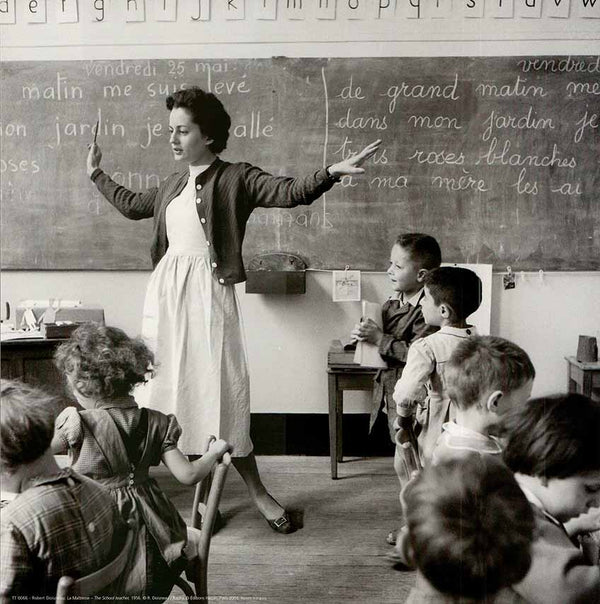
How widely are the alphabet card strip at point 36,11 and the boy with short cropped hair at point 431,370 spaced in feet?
3.74

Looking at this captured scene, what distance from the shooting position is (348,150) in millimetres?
1956

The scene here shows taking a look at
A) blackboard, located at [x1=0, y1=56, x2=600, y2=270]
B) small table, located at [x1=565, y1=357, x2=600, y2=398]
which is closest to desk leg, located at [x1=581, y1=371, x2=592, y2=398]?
small table, located at [x1=565, y1=357, x2=600, y2=398]

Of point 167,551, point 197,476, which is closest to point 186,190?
point 197,476

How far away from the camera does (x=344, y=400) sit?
191 centimetres

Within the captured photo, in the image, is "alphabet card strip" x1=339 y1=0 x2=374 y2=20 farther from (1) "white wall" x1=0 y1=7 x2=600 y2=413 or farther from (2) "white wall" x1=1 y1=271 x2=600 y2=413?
(2) "white wall" x1=1 y1=271 x2=600 y2=413

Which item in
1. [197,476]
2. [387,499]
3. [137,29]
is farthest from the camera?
[387,499]

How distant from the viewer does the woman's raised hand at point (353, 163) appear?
158 cm

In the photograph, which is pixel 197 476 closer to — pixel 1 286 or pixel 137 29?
pixel 1 286

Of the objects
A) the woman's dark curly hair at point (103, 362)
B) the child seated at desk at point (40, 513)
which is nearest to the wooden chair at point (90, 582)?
the child seated at desk at point (40, 513)

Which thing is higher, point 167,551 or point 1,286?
point 1,286

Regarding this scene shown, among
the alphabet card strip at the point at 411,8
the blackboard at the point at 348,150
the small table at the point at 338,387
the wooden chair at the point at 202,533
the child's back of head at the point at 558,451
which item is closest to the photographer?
the child's back of head at the point at 558,451

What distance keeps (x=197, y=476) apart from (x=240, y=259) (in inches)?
23.2

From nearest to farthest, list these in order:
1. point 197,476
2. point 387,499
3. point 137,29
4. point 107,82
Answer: point 197,476
point 137,29
point 107,82
point 387,499

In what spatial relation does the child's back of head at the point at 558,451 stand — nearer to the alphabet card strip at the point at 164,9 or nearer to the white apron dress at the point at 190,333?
the white apron dress at the point at 190,333
